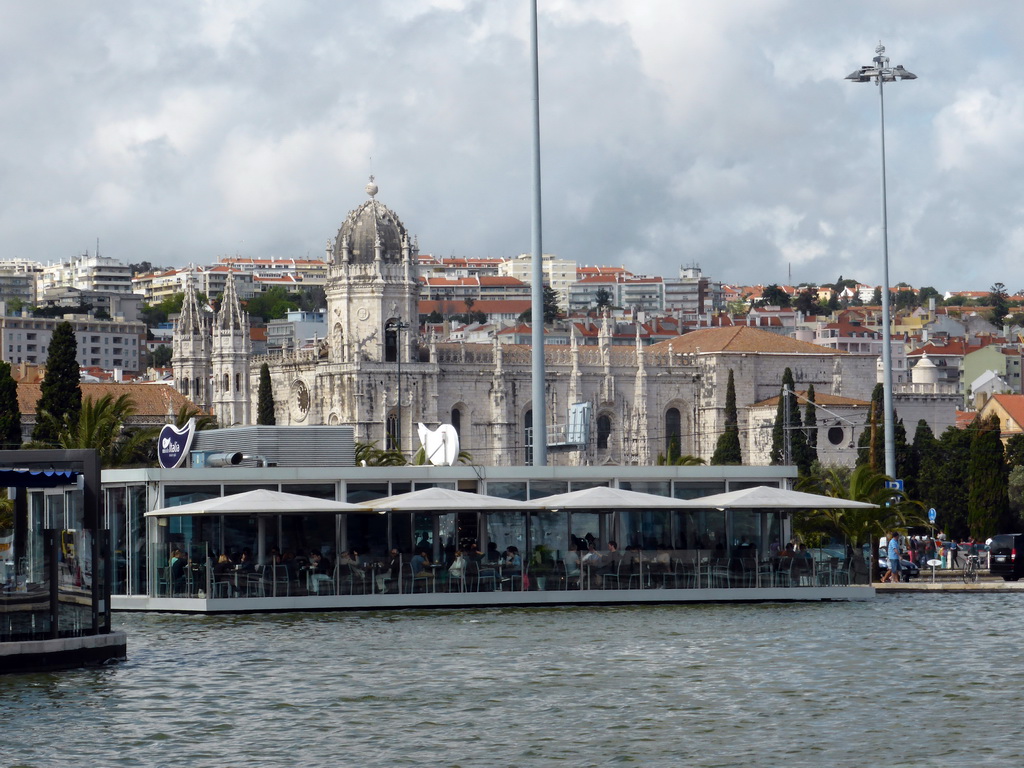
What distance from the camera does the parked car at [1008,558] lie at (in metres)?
47.1

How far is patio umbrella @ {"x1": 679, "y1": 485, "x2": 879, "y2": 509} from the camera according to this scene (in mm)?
37469

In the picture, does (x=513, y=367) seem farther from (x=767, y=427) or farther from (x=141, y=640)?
(x=141, y=640)

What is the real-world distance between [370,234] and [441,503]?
67.3 meters

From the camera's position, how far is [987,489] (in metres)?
73.8

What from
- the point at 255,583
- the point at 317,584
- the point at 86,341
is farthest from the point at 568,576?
the point at 86,341

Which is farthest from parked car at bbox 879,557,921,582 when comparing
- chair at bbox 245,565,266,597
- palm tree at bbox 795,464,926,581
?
chair at bbox 245,565,266,597

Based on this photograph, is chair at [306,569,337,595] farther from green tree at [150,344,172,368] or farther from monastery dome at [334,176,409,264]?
green tree at [150,344,172,368]

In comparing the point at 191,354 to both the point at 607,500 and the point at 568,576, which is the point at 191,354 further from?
the point at 607,500

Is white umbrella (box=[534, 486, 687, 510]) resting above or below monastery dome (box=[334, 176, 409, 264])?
below

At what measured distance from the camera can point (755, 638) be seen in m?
32.1

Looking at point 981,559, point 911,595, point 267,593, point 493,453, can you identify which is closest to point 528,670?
point 267,593

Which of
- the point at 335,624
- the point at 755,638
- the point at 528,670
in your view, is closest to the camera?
the point at 528,670

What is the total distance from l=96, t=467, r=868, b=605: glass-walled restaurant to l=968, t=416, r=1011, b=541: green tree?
118ft

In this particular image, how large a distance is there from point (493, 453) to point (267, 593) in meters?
67.3
